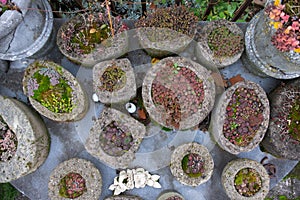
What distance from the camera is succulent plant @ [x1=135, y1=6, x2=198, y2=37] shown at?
11.4ft

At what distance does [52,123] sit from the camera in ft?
12.7

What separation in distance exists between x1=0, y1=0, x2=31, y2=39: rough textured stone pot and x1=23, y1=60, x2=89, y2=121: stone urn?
1.73ft

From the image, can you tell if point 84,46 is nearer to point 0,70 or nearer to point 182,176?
point 0,70

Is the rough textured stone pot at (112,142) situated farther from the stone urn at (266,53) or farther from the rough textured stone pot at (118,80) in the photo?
the stone urn at (266,53)

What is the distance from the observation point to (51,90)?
3447 mm

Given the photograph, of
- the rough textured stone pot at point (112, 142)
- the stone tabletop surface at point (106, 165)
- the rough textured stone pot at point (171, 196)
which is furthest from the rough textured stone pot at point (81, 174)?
the rough textured stone pot at point (171, 196)

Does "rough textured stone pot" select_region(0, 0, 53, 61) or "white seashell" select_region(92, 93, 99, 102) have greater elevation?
"rough textured stone pot" select_region(0, 0, 53, 61)

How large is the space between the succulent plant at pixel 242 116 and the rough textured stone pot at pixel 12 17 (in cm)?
222

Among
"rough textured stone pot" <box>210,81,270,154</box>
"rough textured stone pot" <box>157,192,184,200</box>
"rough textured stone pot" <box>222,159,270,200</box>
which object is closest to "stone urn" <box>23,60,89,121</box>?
"rough textured stone pot" <box>157,192,184,200</box>

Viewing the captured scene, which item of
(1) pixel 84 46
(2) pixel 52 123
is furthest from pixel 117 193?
(1) pixel 84 46

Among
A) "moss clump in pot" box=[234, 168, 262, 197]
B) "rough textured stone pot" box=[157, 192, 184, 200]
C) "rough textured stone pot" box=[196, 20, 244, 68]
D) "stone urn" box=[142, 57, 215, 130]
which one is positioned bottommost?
"rough textured stone pot" box=[157, 192, 184, 200]

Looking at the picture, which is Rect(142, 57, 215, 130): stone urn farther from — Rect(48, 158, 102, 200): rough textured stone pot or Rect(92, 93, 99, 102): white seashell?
Rect(48, 158, 102, 200): rough textured stone pot

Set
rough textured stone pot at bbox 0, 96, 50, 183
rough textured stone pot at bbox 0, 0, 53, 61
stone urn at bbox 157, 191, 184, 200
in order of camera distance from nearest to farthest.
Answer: rough textured stone pot at bbox 0, 0, 53, 61
rough textured stone pot at bbox 0, 96, 50, 183
stone urn at bbox 157, 191, 184, 200

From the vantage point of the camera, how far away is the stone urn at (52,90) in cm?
345
